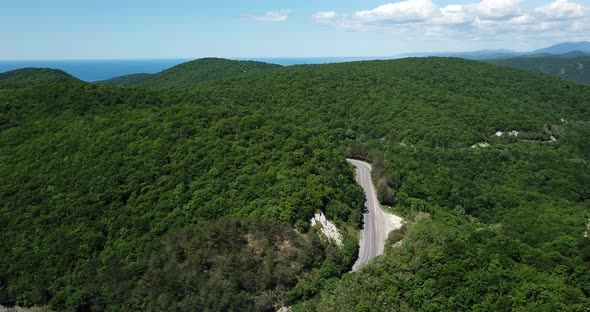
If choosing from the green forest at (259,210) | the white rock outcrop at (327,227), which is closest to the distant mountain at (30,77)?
the green forest at (259,210)

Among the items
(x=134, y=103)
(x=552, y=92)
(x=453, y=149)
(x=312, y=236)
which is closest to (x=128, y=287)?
(x=312, y=236)

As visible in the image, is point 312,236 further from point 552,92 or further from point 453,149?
point 552,92

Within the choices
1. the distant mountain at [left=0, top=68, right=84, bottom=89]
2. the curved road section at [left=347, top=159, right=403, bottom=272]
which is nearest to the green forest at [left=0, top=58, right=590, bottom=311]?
the curved road section at [left=347, top=159, right=403, bottom=272]

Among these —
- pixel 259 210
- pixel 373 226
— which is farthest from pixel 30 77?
pixel 373 226

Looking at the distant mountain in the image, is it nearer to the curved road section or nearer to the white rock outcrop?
the curved road section

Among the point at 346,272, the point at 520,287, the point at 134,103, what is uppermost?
the point at 134,103

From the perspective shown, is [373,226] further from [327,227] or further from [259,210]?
[259,210]
